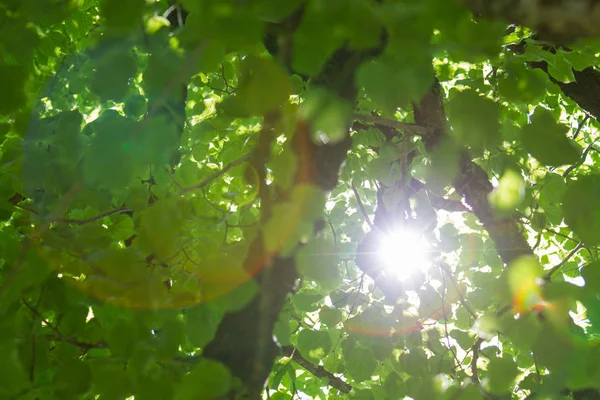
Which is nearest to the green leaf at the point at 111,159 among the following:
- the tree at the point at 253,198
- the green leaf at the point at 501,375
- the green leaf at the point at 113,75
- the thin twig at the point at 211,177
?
the tree at the point at 253,198

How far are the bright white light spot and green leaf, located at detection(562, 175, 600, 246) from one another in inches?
48.6

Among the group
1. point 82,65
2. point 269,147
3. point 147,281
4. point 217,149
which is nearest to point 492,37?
point 269,147

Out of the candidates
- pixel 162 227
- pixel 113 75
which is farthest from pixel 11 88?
pixel 162 227

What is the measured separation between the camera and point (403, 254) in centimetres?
234

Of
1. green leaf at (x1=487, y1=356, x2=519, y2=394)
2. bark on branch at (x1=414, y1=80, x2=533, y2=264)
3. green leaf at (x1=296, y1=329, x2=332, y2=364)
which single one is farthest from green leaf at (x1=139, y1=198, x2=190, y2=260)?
bark on branch at (x1=414, y1=80, x2=533, y2=264)

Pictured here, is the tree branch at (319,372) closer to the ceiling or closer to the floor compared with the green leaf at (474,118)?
closer to the floor

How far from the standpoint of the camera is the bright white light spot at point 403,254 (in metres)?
2.31

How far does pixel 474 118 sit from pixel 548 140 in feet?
0.58

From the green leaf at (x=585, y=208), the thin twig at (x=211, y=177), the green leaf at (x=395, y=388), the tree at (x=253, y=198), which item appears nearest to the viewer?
the tree at (x=253, y=198)

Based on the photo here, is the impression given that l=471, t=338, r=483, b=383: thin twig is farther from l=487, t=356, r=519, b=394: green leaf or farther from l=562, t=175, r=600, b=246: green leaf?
l=562, t=175, r=600, b=246: green leaf

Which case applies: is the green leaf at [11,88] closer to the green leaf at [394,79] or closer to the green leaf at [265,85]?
the green leaf at [265,85]

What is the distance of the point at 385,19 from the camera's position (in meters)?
0.69

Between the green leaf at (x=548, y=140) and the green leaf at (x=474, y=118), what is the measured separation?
73mm

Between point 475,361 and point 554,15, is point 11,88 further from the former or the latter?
point 475,361
